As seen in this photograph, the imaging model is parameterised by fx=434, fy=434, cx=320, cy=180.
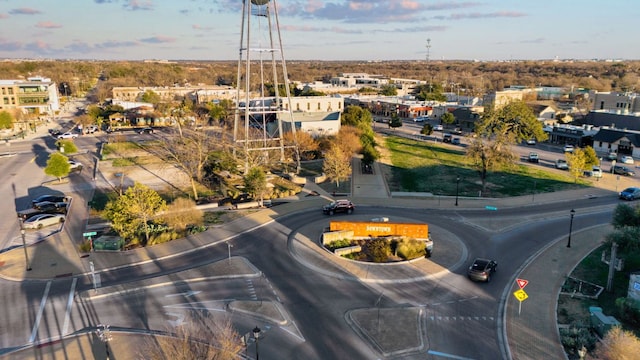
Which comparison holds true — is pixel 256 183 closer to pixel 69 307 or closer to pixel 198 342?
pixel 69 307

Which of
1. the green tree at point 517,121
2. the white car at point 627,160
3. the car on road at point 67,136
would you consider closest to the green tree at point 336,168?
the green tree at point 517,121

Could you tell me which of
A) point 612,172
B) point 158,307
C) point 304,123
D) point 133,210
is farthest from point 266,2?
point 612,172

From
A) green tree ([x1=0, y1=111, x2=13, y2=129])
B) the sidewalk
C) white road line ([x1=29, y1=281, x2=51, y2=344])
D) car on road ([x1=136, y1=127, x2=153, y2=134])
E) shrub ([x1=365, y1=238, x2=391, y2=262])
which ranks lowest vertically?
white road line ([x1=29, y1=281, x2=51, y2=344])

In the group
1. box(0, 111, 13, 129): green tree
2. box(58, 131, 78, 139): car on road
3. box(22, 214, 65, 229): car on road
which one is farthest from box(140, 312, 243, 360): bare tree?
box(0, 111, 13, 129): green tree

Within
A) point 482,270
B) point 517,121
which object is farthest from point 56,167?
point 517,121

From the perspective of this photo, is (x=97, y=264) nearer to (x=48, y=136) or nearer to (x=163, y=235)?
(x=163, y=235)

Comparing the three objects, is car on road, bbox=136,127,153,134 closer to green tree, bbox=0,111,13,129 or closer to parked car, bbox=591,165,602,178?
green tree, bbox=0,111,13,129
